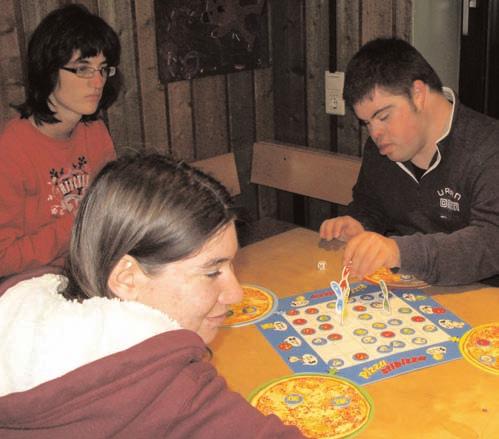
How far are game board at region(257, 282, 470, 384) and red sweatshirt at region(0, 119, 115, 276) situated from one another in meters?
0.83

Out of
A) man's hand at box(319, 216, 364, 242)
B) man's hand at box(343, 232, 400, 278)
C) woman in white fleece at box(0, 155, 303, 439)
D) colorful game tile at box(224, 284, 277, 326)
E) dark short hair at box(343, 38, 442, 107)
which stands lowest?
colorful game tile at box(224, 284, 277, 326)

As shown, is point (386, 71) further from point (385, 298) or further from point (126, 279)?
point (126, 279)

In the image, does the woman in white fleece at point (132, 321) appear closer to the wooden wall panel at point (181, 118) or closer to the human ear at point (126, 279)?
the human ear at point (126, 279)

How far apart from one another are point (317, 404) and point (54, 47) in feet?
5.04

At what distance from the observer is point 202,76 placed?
320 centimetres

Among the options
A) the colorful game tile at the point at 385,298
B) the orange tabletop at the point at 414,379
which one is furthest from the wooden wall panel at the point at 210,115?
the colorful game tile at the point at 385,298

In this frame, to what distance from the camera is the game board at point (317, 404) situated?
3.74 ft

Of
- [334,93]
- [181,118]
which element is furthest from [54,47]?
[334,93]

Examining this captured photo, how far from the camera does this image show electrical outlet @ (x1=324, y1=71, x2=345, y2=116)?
10.6ft

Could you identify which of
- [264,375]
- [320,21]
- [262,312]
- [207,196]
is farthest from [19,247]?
[320,21]

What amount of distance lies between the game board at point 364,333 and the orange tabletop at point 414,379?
31 millimetres

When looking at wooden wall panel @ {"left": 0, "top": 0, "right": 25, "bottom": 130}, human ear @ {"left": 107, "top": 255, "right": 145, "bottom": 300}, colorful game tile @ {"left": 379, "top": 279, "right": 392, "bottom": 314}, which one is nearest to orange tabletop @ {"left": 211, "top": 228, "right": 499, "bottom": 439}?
colorful game tile @ {"left": 379, "top": 279, "right": 392, "bottom": 314}

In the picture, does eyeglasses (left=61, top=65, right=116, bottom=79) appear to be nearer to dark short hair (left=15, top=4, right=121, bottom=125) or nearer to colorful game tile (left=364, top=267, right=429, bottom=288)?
dark short hair (left=15, top=4, right=121, bottom=125)

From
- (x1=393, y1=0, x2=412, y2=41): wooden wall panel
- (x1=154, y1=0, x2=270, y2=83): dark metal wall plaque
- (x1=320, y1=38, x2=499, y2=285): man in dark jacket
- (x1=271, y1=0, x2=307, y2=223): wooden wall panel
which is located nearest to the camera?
(x1=320, y1=38, x2=499, y2=285): man in dark jacket
